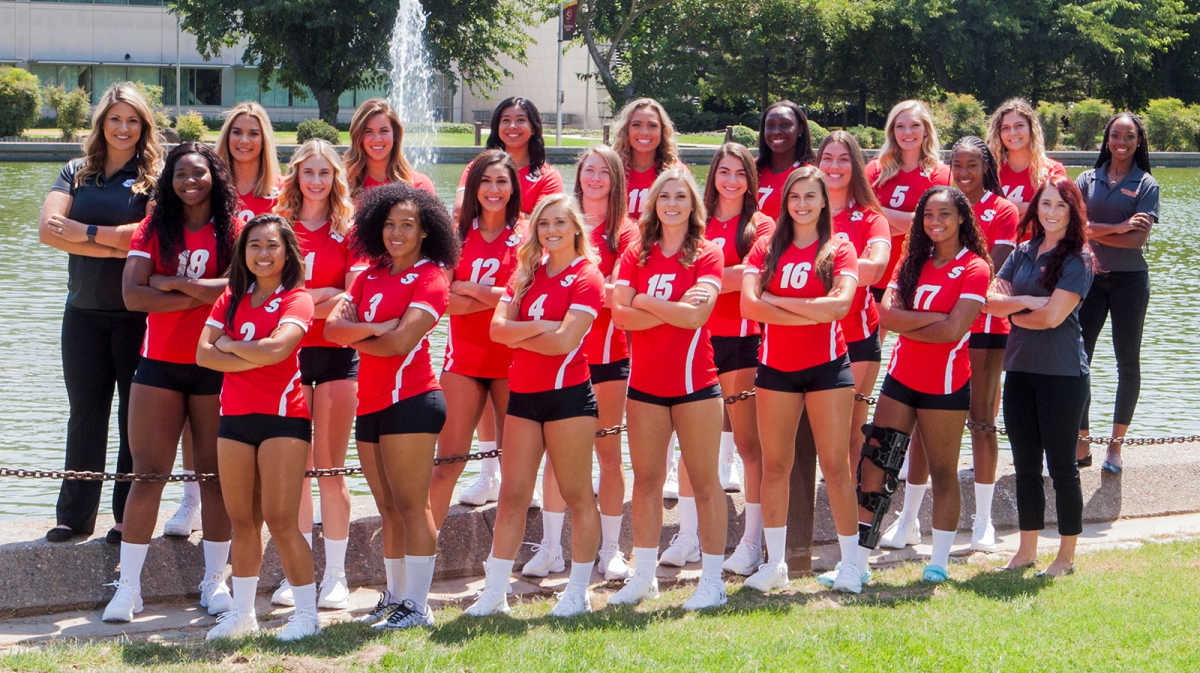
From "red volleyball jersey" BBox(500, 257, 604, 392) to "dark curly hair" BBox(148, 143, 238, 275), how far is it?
1297mm

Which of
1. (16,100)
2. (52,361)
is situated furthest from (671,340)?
(16,100)

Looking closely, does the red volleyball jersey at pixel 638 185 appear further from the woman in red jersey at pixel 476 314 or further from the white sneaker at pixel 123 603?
the white sneaker at pixel 123 603

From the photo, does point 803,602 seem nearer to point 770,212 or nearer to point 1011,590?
point 1011,590

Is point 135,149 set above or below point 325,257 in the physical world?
above

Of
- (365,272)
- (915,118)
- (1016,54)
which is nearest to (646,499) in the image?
(365,272)

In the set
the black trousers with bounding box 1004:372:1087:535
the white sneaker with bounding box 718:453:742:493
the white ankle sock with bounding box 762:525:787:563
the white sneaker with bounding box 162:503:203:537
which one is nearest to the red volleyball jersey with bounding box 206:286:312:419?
the white sneaker with bounding box 162:503:203:537

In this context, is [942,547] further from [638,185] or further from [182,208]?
[182,208]

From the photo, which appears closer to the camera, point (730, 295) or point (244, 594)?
point (244, 594)

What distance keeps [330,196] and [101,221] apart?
3.50 feet

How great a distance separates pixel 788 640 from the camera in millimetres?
4867

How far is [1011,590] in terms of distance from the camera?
18.6ft

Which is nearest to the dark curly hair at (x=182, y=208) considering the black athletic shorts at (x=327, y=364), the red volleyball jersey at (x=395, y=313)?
the black athletic shorts at (x=327, y=364)

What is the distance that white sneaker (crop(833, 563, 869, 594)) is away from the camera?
5707 millimetres

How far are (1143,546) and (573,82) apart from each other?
57.6 meters
